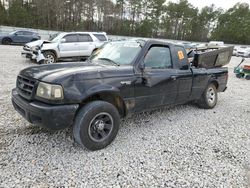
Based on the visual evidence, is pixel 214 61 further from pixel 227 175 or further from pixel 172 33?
pixel 172 33

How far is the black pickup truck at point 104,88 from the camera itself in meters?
2.66

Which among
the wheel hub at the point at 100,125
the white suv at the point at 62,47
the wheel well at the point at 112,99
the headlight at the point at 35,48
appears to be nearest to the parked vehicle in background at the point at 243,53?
the white suv at the point at 62,47

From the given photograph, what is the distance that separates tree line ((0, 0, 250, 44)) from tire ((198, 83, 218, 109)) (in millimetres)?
34726

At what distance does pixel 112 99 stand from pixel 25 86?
132cm

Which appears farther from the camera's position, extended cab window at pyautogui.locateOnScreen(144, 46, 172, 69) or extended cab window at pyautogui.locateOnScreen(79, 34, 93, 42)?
extended cab window at pyautogui.locateOnScreen(79, 34, 93, 42)

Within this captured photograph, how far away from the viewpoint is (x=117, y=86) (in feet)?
10.2

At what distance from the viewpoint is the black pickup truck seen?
2662 mm

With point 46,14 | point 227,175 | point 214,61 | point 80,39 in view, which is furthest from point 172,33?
point 227,175

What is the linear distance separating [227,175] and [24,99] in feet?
9.91

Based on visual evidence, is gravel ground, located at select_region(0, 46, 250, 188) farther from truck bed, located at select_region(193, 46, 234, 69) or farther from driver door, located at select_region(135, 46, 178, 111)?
truck bed, located at select_region(193, 46, 234, 69)

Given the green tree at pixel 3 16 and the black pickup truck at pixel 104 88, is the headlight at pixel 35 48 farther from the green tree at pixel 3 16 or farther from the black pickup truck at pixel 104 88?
the green tree at pixel 3 16

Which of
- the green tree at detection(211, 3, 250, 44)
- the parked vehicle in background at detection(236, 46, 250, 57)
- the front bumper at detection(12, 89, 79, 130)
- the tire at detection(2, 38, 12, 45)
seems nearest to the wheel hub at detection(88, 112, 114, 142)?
the front bumper at detection(12, 89, 79, 130)

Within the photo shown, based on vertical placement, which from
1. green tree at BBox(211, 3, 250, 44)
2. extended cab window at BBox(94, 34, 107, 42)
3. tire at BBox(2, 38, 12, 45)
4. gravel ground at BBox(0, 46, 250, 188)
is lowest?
gravel ground at BBox(0, 46, 250, 188)

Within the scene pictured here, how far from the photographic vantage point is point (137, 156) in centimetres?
299
